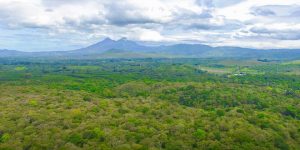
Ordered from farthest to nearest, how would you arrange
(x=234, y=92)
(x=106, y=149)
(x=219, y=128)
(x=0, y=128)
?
1. (x=234, y=92)
2. (x=219, y=128)
3. (x=0, y=128)
4. (x=106, y=149)

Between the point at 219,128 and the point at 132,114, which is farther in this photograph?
the point at 132,114

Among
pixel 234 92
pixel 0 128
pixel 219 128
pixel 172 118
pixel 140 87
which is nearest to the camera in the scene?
pixel 0 128

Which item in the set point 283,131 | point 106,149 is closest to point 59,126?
point 106,149

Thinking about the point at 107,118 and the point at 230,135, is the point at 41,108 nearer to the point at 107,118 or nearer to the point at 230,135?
the point at 107,118

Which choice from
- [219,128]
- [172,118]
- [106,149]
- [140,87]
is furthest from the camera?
[140,87]

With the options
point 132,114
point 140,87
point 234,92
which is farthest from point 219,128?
point 140,87

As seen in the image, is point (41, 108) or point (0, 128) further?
point (41, 108)

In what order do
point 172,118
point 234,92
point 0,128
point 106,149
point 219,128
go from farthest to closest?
point 234,92 < point 172,118 < point 219,128 < point 0,128 < point 106,149

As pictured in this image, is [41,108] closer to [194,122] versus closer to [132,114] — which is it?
[132,114]
